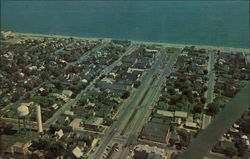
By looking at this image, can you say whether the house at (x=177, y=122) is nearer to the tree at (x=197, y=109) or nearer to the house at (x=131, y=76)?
the tree at (x=197, y=109)

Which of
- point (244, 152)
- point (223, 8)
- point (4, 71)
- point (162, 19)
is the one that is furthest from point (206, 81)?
point (223, 8)

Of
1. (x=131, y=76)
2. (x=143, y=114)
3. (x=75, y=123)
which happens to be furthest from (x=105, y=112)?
(x=131, y=76)

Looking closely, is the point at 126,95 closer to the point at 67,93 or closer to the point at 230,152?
the point at 67,93

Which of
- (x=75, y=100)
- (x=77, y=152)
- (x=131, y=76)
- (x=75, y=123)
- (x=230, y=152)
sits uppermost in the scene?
(x=131, y=76)

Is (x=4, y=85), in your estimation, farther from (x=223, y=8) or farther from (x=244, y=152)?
(x=223, y=8)

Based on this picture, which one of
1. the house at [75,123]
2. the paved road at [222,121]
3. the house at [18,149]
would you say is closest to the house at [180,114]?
the house at [75,123]

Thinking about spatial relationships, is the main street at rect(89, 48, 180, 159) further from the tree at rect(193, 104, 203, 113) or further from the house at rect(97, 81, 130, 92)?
the tree at rect(193, 104, 203, 113)
